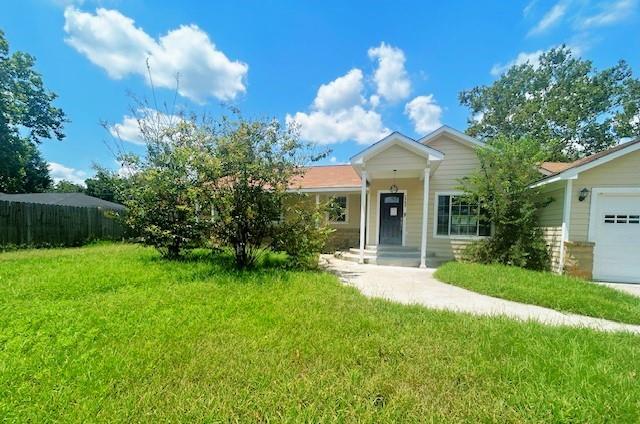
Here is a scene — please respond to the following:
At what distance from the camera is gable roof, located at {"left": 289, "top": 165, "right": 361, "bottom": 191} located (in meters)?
11.5

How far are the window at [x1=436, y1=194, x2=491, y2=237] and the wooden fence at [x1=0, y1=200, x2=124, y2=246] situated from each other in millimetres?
11357

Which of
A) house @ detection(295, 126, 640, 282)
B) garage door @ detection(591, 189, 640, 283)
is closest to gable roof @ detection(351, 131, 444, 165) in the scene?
house @ detection(295, 126, 640, 282)

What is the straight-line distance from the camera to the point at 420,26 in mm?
10211

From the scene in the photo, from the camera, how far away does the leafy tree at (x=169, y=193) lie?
727cm

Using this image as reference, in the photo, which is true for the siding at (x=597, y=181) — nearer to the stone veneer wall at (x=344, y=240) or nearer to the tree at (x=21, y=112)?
the stone veneer wall at (x=344, y=240)

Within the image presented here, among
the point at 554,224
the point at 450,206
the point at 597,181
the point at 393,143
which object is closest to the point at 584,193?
the point at 597,181

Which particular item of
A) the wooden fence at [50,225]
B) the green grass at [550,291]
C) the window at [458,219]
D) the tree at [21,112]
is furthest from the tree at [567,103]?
the tree at [21,112]

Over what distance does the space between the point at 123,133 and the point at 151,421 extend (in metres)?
10.6

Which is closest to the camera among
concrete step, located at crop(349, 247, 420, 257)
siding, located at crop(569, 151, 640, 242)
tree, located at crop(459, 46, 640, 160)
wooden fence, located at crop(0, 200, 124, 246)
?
siding, located at crop(569, 151, 640, 242)

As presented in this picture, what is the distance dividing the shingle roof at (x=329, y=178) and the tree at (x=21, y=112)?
18.1 m

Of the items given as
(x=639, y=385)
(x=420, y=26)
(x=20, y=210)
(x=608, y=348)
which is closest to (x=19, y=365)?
(x=639, y=385)

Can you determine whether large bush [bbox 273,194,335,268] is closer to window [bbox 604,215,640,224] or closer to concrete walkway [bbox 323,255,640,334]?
concrete walkway [bbox 323,255,640,334]

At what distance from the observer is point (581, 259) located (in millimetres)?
6895

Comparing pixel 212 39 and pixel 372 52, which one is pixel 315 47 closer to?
pixel 372 52
